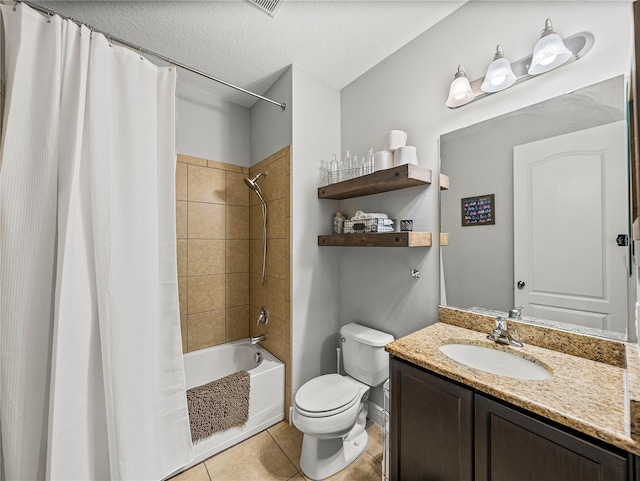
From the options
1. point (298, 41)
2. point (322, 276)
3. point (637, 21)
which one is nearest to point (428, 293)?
point (322, 276)

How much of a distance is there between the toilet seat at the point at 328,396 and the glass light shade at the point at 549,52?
6.25 ft

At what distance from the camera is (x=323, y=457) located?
1.45 m

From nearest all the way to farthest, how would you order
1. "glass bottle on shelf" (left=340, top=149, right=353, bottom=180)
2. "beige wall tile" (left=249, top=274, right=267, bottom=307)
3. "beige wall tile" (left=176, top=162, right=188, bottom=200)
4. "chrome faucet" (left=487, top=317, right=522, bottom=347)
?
"chrome faucet" (left=487, top=317, right=522, bottom=347)
"glass bottle on shelf" (left=340, top=149, right=353, bottom=180)
"beige wall tile" (left=176, top=162, right=188, bottom=200)
"beige wall tile" (left=249, top=274, right=267, bottom=307)

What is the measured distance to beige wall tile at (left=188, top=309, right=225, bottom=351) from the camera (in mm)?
2172

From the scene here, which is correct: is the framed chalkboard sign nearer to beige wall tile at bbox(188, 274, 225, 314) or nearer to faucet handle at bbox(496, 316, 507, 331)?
A: faucet handle at bbox(496, 316, 507, 331)

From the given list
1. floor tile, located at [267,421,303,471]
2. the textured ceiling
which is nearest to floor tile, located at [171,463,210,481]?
floor tile, located at [267,421,303,471]

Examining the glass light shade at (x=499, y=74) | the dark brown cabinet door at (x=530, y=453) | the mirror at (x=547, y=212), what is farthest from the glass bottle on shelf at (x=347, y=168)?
the dark brown cabinet door at (x=530, y=453)

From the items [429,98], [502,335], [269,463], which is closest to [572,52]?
[429,98]

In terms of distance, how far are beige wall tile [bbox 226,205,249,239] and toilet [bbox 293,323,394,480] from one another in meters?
1.33

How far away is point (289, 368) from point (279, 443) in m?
0.45

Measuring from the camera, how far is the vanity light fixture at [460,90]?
4.46ft

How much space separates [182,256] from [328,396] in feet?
5.10

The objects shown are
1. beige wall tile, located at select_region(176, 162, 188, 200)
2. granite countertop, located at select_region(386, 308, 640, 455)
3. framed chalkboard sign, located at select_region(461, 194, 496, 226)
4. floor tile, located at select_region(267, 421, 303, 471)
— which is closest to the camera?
granite countertop, located at select_region(386, 308, 640, 455)

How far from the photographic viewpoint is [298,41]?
1656 millimetres
